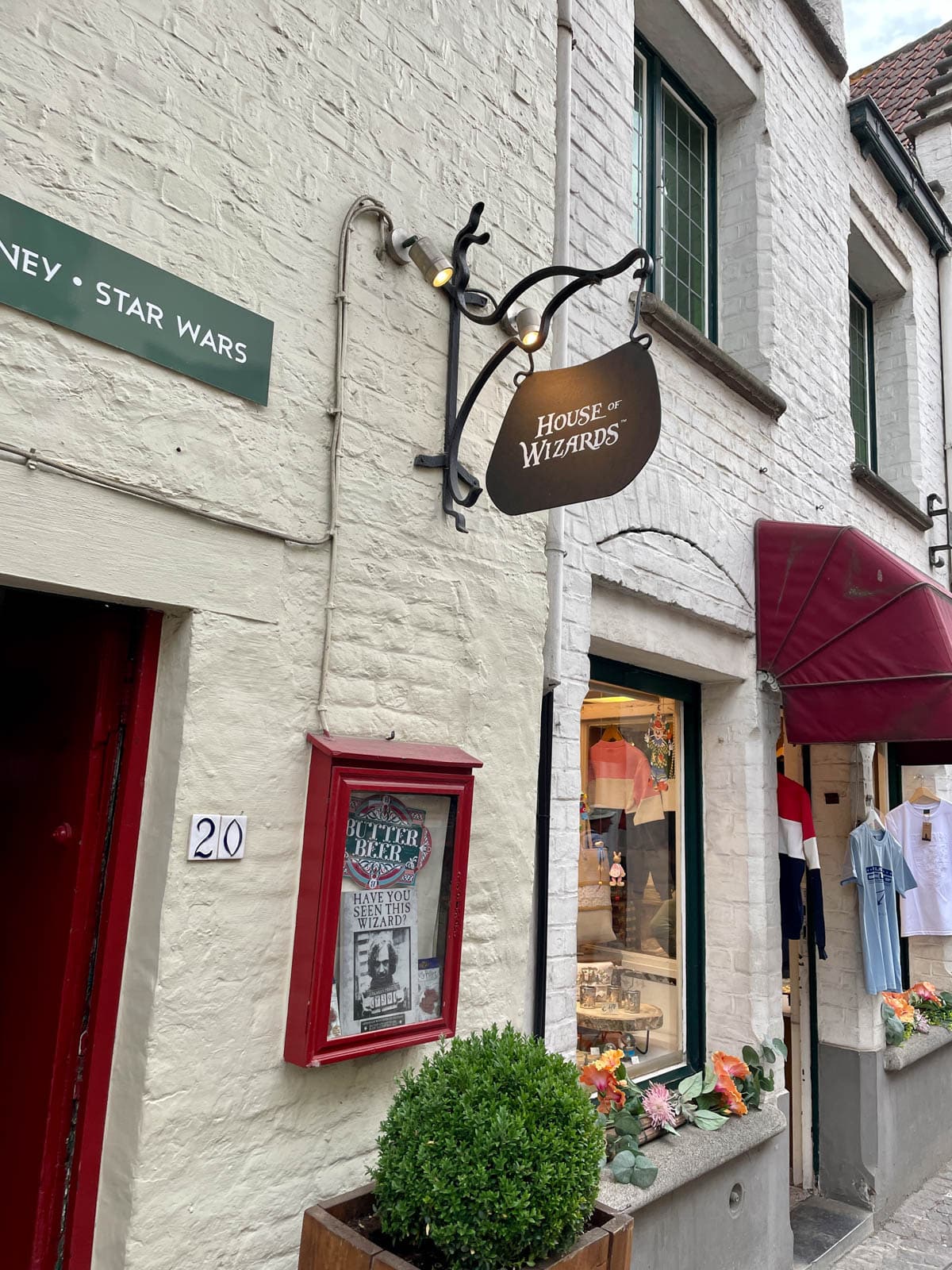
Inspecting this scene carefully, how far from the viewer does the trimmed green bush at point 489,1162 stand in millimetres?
2158

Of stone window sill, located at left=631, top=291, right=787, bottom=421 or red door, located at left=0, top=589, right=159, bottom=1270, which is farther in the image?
stone window sill, located at left=631, top=291, right=787, bottom=421

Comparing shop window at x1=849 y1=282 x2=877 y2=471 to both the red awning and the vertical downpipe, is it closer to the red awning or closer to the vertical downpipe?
the red awning

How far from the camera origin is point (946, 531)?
8.51 metres

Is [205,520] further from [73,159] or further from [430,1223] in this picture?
[430,1223]

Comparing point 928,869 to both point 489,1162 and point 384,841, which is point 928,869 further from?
point 489,1162

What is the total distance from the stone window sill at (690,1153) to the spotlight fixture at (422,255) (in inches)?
129

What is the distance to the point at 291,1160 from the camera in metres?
2.56

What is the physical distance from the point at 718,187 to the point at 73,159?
488cm

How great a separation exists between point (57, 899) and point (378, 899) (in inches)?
34.5

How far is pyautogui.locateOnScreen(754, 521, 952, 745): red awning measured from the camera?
4.55 metres

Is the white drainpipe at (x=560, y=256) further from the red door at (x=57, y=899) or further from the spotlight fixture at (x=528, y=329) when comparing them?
the red door at (x=57, y=899)

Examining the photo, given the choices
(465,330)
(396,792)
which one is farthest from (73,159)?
(396,792)

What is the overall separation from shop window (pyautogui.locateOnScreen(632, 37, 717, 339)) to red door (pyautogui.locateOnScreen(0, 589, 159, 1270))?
391cm

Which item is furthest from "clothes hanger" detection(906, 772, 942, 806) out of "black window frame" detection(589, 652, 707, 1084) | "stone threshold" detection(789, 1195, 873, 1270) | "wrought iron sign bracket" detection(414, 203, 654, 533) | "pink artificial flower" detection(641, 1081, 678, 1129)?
"wrought iron sign bracket" detection(414, 203, 654, 533)
